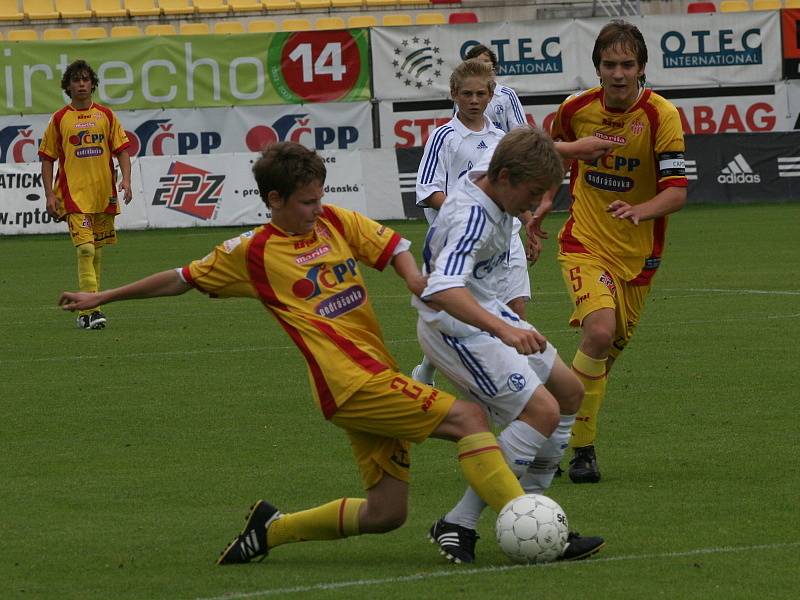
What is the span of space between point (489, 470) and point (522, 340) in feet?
1.80

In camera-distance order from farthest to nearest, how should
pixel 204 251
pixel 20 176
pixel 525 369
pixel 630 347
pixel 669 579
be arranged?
pixel 20 176 → pixel 204 251 → pixel 630 347 → pixel 525 369 → pixel 669 579

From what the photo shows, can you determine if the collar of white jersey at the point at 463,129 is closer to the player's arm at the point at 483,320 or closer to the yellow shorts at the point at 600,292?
the yellow shorts at the point at 600,292

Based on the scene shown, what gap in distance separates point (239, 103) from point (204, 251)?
7.20 metres

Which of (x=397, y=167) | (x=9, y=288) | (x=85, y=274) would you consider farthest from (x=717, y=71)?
(x=85, y=274)

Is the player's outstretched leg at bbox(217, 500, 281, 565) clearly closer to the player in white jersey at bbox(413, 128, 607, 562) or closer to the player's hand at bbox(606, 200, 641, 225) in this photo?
the player in white jersey at bbox(413, 128, 607, 562)

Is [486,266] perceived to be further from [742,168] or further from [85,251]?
[742,168]

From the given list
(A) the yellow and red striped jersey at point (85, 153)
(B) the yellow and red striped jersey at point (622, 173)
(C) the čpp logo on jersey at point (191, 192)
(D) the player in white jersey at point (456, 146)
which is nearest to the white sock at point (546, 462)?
(B) the yellow and red striped jersey at point (622, 173)

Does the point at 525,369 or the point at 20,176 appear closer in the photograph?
the point at 525,369

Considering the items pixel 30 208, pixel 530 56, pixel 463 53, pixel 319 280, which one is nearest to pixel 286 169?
pixel 319 280

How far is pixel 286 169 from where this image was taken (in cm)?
543

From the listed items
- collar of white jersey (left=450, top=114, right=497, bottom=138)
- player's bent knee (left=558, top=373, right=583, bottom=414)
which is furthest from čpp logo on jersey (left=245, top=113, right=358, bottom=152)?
player's bent knee (left=558, top=373, right=583, bottom=414)

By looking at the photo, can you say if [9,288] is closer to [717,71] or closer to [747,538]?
[747,538]

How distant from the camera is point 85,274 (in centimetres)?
1416

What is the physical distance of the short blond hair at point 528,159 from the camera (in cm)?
537
